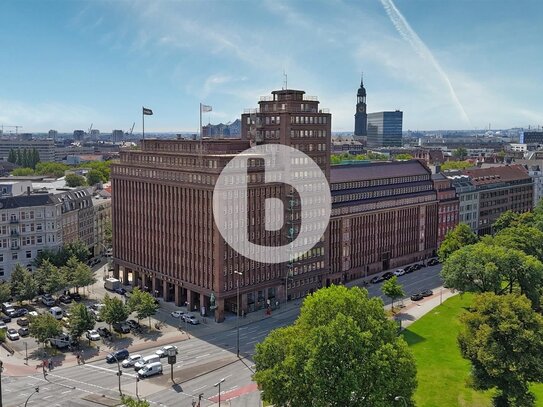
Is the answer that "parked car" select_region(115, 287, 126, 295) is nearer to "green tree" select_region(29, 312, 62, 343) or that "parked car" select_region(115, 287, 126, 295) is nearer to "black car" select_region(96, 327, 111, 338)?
"black car" select_region(96, 327, 111, 338)

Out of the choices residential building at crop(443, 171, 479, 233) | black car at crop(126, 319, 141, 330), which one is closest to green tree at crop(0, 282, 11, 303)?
black car at crop(126, 319, 141, 330)

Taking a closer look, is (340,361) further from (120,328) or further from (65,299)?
(65,299)

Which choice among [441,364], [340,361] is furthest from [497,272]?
[340,361]

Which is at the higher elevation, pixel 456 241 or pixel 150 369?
pixel 456 241

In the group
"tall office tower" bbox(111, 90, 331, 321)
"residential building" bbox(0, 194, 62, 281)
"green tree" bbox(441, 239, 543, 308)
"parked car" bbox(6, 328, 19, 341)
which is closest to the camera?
"parked car" bbox(6, 328, 19, 341)

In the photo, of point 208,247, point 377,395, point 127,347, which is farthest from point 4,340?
point 377,395

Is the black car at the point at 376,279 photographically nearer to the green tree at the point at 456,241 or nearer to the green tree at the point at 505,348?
the green tree at the point at 456,241
